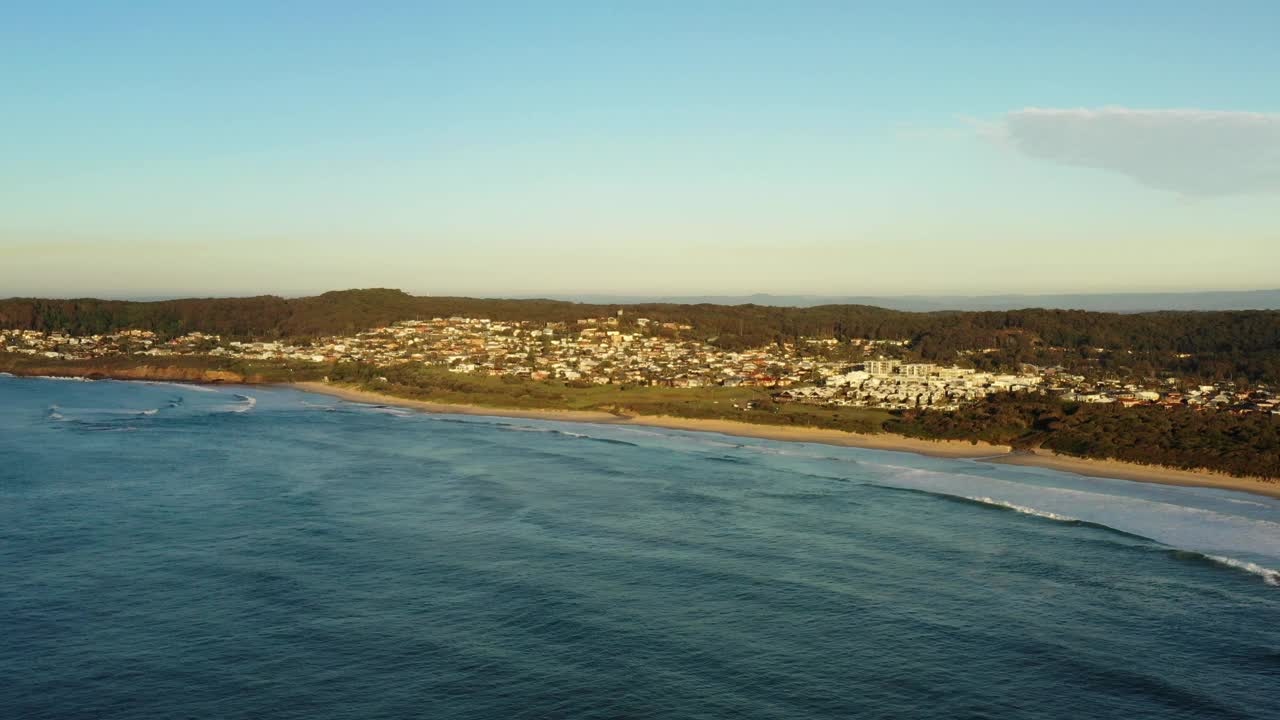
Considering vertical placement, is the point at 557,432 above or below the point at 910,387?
below

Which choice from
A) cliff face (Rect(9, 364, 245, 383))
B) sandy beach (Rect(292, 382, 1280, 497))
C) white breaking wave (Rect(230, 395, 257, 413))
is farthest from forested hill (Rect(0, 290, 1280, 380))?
white breaking wave (Rect(230, 395, 257, 413))

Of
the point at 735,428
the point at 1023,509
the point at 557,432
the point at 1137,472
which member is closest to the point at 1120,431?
the point at 1137,472

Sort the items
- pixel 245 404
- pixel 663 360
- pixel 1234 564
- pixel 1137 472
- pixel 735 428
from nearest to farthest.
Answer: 1. pixel 1234 564
2. pixel 1137 472
3. pixel 735 428
4. pixel 245 404
5. pixel 663 360

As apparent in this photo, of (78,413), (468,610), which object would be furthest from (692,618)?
(78,413)

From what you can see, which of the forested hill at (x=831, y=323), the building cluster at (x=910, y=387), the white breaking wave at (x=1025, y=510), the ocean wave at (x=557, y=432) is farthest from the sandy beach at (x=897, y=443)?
the forested hill at (x=831, y=323)

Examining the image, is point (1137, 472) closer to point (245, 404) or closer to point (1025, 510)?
point (1025, 510)

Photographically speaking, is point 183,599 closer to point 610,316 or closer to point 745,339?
point 745,339
